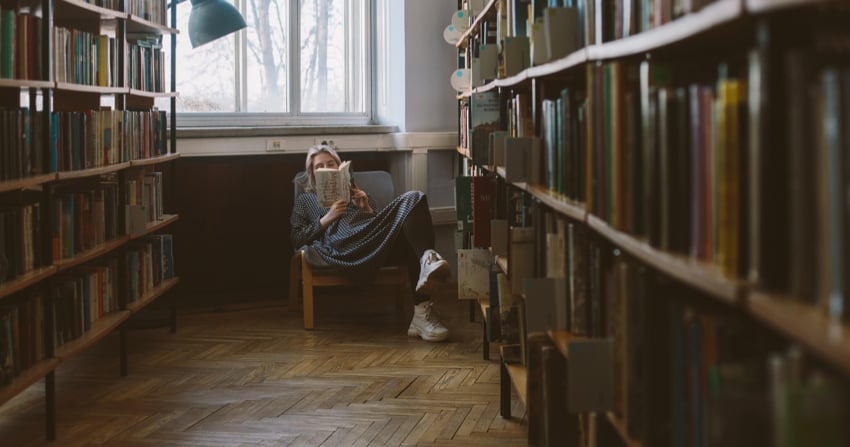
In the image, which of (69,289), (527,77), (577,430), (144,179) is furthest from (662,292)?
(144,179)

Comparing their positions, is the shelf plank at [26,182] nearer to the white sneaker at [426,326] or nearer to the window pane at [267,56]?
the white sneaker at [426,326]

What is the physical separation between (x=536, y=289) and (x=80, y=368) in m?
2.39

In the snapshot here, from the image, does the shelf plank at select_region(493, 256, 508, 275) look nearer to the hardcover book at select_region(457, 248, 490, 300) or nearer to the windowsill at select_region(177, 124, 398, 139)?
the hardcover book at select_region(457, 248, 490, 300)

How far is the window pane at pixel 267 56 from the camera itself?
18.1 feet

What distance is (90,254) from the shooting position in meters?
3.35

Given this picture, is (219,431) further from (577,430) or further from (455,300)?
(455,300)

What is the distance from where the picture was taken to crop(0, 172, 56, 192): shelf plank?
2.63 metres

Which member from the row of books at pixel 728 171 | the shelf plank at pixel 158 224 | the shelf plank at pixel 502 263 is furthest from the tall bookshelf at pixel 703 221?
the shelf plank at pixel 158 224

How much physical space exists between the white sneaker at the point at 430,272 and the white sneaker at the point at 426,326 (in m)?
0.08

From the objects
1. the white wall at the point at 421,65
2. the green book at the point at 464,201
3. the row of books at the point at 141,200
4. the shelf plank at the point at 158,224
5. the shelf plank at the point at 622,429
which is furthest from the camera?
the white wall at the point at 421,65

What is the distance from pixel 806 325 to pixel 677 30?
0.52 meters

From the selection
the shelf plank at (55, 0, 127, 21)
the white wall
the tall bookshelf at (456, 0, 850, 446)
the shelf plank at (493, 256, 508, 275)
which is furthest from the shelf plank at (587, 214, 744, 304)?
the white wall

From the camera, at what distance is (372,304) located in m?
5.13

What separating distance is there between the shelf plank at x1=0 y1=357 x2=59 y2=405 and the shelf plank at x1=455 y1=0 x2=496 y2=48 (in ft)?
6.23
